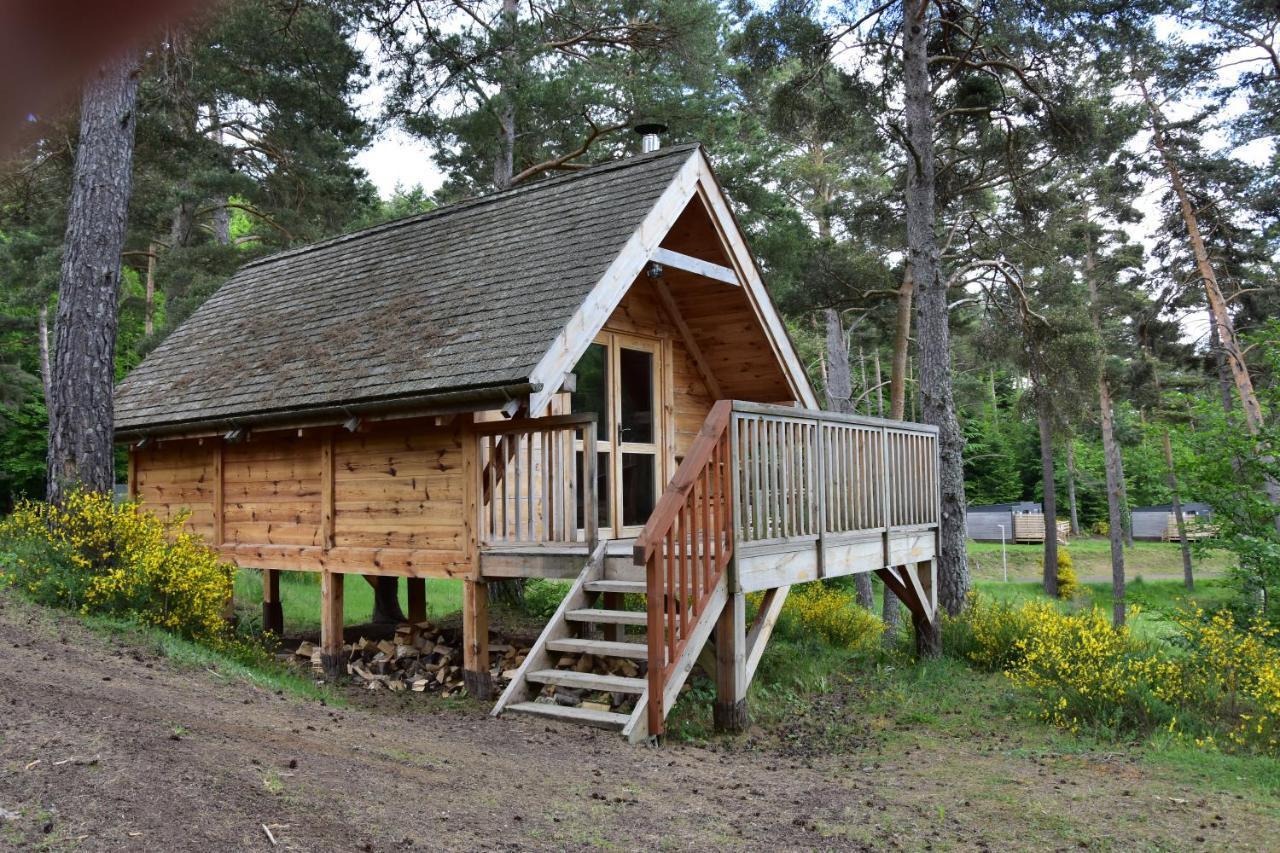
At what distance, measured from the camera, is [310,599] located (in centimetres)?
1659

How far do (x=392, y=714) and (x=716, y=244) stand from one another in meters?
5.86

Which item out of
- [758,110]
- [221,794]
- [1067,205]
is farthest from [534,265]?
[758,110]

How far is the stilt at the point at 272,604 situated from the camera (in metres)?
12.0

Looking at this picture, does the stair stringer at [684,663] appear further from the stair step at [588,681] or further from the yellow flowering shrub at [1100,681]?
the yellow flowering shrub at [1100,681]

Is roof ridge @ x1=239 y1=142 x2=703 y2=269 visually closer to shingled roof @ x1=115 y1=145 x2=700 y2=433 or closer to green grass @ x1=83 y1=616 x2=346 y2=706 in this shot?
shingled roof @ x1=115 y1=145 x2=700 y2=433

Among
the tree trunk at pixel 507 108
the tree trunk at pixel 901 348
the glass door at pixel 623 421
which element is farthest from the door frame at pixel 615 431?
the tree trunk at pixel 901 348

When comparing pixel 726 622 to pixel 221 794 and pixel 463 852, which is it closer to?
pixel 463 852

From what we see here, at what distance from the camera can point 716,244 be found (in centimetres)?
1068

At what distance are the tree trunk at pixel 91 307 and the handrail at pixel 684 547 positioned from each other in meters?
6.26

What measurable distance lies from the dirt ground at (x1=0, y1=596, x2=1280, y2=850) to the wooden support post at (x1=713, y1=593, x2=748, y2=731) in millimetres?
229

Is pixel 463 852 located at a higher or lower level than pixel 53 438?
lower

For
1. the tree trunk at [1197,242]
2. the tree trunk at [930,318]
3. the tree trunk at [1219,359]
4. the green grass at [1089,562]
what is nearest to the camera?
the tree trunk at [930,318]

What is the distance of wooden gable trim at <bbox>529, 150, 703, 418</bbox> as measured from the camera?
7.84 meters

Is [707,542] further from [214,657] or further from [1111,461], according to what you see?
[1111,461]
